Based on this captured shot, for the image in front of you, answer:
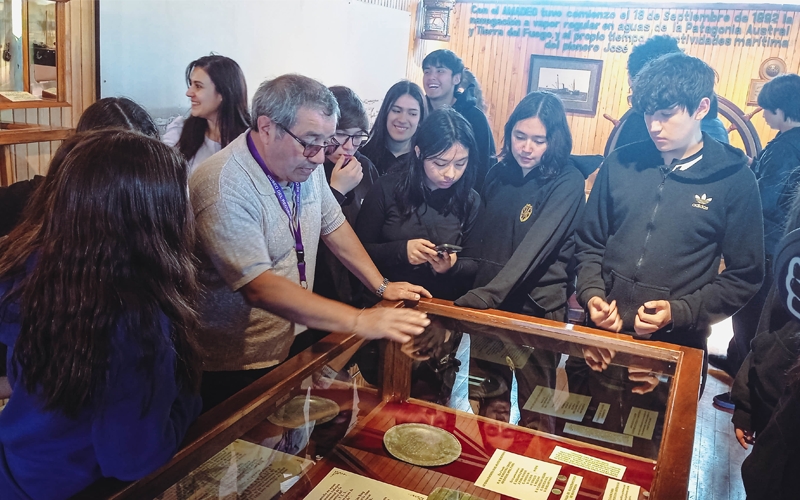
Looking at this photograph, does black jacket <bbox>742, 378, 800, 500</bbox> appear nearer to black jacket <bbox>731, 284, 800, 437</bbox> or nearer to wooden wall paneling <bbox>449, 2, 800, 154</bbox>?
black jacket <bbox>731, 284, 800, 437</bbox>

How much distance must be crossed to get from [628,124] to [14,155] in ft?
8.39

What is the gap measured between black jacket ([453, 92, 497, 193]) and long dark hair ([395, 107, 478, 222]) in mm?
261

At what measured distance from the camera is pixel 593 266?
223 cm

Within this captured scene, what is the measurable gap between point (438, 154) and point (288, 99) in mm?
857

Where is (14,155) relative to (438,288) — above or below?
above

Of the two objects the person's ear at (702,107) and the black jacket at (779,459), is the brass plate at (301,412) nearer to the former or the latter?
the black jacket at (779,459)

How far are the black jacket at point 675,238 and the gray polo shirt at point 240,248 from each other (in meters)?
1.01

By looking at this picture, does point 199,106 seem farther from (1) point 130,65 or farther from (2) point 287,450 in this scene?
(2) point 287,450

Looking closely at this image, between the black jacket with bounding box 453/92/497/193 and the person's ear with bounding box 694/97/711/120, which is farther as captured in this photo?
the black jacket with bounding box 453/92/497/193

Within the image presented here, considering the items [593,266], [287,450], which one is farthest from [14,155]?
[593,266]

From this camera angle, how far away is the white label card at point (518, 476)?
1434 millimetres

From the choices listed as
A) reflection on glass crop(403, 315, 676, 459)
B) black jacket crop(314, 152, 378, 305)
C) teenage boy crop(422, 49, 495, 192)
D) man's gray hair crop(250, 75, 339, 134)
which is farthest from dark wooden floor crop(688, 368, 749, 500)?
man's gray hair crop(250, 75, 339, 134)

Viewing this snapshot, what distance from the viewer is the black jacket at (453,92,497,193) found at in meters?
2.95

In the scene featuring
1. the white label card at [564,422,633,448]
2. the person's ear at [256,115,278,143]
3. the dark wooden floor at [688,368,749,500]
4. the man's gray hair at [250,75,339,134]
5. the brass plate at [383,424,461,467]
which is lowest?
the dark wooden floor at [688,368,749,500]
